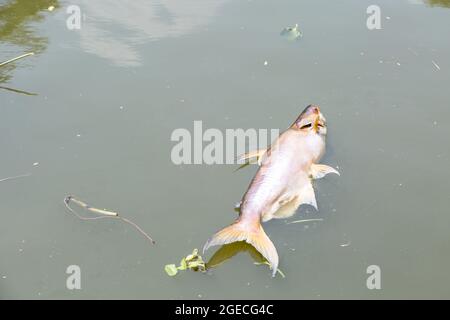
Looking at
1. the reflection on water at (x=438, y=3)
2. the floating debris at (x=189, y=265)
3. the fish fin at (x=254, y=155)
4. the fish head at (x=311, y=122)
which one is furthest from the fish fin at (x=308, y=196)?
the reflection on water at (x=438, y=3)

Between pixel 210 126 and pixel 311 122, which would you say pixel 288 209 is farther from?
pixel 210 126

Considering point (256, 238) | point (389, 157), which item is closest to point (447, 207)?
point (389, 157)

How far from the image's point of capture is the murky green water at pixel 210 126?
3.22 meters

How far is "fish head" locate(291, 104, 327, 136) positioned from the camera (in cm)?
383

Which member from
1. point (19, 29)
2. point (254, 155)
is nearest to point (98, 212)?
point (254, 155)

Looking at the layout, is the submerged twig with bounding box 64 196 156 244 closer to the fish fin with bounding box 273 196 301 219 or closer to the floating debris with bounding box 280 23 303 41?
the fish fin with bounding box 273 196 301 219

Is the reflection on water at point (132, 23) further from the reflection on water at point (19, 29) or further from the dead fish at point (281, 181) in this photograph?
the dead fish at point (281, 181)

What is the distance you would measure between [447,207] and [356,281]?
89 cm

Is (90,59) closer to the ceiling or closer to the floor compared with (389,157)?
closer to the ceiling

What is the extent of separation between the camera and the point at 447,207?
358 cm

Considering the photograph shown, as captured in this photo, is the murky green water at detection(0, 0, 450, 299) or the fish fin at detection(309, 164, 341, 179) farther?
the fish fin at detection(309, 164, 341, 179)

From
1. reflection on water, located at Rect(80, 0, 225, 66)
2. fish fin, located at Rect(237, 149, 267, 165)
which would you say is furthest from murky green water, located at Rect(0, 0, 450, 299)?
fish fin, located at Rect(237, 149, 267, 165)

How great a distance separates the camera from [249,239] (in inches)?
125
